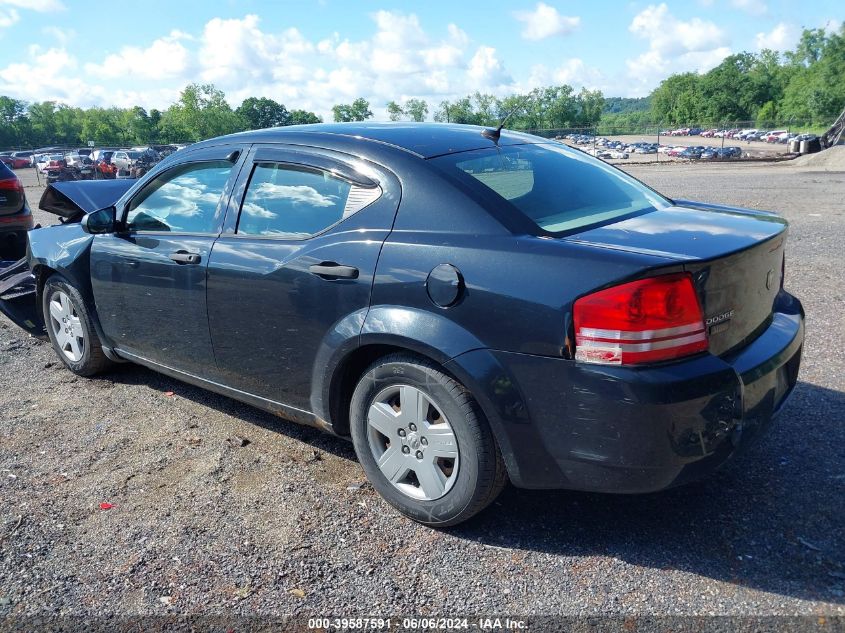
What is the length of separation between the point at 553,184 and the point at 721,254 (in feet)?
3.16

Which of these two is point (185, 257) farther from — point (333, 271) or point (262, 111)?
point (262, 111)

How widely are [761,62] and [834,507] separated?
15772 centimetres

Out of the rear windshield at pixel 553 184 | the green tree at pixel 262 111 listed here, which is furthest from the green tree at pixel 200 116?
the rear windshield at pixel 553 184

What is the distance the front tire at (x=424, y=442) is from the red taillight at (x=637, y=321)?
0.57 meters

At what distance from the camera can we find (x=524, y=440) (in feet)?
8.84

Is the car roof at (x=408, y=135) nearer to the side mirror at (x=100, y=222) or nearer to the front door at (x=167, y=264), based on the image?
the front door at (x=167, y=264)

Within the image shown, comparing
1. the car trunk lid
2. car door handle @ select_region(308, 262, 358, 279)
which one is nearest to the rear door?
car door handle @ select_region(308, 262, 358, 279)

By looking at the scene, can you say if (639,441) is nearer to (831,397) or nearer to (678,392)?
(678,392)

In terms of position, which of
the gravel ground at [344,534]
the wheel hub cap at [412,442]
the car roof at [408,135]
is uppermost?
the car roof at [408,135]

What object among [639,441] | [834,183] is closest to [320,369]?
[639,441]

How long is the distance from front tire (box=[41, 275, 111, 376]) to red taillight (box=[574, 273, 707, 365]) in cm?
355

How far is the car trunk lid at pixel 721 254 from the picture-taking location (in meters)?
2.60

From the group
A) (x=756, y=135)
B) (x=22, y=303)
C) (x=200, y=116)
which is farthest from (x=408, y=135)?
(x=200, y=116)

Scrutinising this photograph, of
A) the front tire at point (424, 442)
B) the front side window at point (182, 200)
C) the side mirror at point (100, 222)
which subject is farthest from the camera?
the side mirror at point (100, 222)
